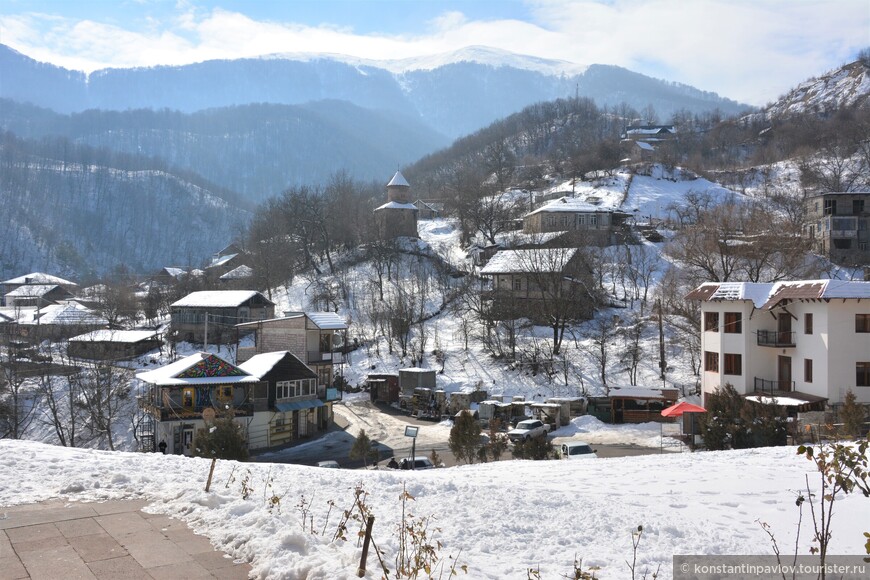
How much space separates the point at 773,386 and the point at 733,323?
3.20 m

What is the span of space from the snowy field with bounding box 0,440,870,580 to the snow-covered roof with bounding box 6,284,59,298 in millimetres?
73638

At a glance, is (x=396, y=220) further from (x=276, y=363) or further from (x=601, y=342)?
(x=276, y=363)

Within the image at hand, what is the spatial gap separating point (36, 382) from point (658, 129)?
105 meters

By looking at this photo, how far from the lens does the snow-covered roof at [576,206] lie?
60531 millimetres

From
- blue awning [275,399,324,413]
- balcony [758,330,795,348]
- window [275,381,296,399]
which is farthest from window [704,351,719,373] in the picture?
window [275,381,296,399]

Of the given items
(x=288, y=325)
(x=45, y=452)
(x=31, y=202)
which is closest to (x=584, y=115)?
(x=288, y=325)

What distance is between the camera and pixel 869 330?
84.2ft

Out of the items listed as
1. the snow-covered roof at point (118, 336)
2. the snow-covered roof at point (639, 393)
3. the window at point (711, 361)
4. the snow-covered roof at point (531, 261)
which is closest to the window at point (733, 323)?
the window at point (711, 361)

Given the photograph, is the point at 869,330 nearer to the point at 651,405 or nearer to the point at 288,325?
the point at 651,405

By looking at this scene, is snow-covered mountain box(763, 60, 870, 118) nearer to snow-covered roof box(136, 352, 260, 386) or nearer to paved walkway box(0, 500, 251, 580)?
snow-covered roof box(136, 352, 260, 386)

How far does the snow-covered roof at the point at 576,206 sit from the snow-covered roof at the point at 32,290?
56883 mm

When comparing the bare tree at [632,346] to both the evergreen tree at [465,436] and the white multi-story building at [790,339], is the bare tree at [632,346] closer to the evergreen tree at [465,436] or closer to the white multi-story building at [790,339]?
the white multi-story building at [790,339]

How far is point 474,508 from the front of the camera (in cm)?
827

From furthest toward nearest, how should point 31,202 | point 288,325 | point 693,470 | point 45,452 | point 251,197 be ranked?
point 251,197, point 31,202, point 288,325, point 693,470, point 45,452
